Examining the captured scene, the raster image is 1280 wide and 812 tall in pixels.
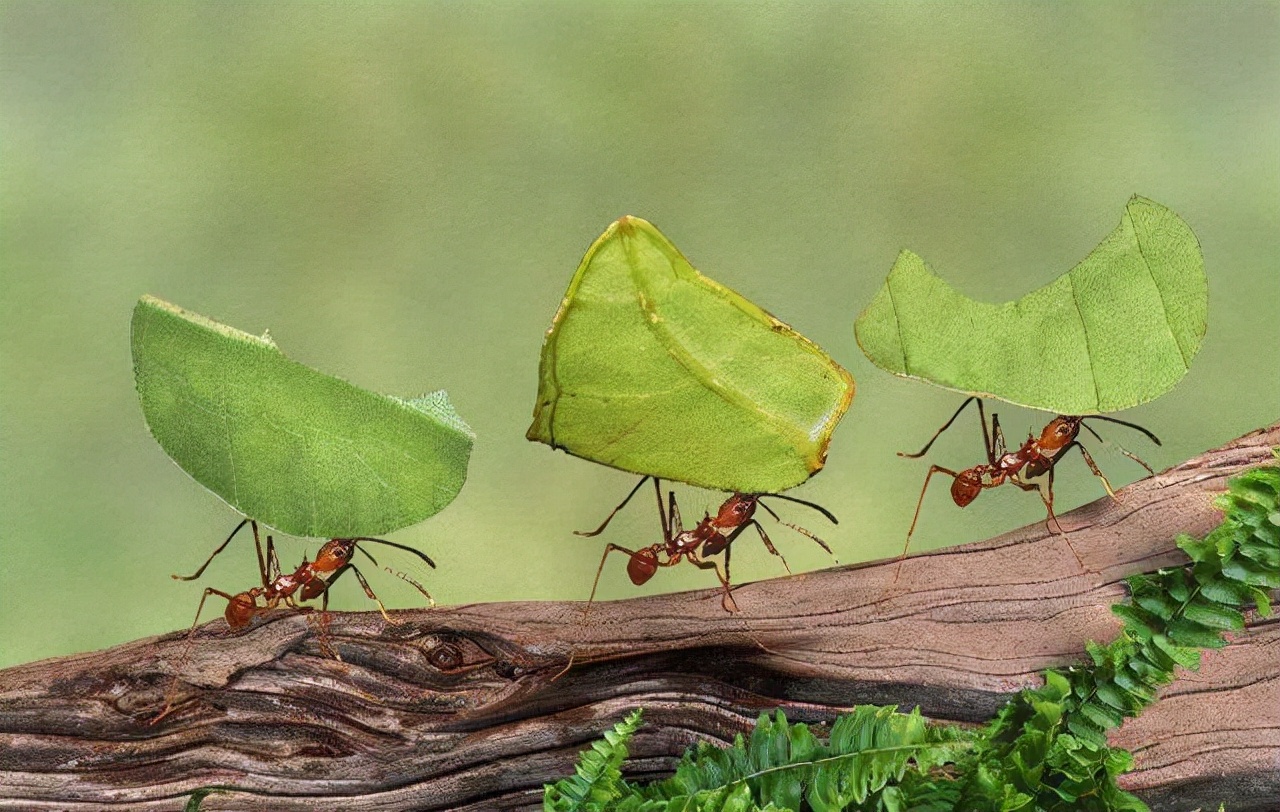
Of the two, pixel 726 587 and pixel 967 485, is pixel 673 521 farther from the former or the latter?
pixel 967 485

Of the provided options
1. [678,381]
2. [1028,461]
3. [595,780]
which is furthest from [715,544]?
[1028,461]

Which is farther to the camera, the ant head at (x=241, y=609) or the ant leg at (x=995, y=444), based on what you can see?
the ant leg at (x=995, y=444)

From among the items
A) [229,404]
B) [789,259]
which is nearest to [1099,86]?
[789,259]

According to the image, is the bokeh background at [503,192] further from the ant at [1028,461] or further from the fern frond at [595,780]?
the fern frond at [595,780]

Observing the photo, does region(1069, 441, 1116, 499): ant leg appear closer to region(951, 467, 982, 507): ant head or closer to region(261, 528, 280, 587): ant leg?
region(951, 467, 982, 507): ant head

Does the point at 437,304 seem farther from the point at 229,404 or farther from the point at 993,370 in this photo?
the point at 993,370

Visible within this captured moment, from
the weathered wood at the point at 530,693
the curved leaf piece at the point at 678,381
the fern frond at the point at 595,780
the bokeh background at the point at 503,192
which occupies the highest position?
the bokeh background at the point at 503,192

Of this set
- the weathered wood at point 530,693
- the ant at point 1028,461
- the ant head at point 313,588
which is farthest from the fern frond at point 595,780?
the ant at point 1028,461
